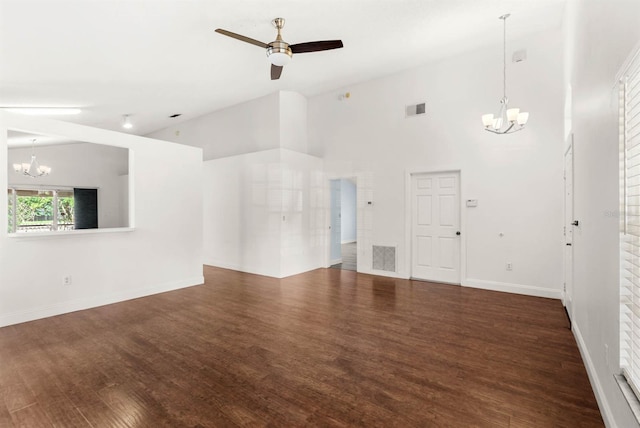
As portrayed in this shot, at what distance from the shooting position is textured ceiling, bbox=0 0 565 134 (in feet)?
10.9

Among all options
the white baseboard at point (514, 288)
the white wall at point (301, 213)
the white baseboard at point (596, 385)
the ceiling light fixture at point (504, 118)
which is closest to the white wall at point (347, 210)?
the white wall at point (301, 213)

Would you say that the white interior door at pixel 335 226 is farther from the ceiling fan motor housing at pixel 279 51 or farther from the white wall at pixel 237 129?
the ceiling fan motor housing at pixel 279 51

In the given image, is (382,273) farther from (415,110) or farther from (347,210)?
(347,210)

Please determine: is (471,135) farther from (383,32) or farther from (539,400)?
(539,400)

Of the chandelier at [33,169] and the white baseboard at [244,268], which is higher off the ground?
the chandelier at [33,169]

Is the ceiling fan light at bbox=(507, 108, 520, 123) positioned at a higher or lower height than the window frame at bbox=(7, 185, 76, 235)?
higher

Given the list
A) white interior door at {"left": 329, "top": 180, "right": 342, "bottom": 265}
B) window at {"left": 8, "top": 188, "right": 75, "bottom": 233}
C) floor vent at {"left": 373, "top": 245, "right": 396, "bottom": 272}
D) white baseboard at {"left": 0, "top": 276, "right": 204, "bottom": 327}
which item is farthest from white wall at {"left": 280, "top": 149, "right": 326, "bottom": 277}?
window at {"left": 8, "top": 188, "right": 75, "bottom": 233}

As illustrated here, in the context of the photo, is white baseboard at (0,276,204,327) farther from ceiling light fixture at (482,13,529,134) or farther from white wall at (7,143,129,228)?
ceiling light fixture at (482,13,529,134)

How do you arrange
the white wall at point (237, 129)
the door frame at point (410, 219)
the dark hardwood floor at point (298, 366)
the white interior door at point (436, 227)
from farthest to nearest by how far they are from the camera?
1. the white wall at point (237, 129)
2. the white interior door at point (436, 227)
3. the door frame at point (410, 219)
4. the dark hardwood floor at point (298, 366)

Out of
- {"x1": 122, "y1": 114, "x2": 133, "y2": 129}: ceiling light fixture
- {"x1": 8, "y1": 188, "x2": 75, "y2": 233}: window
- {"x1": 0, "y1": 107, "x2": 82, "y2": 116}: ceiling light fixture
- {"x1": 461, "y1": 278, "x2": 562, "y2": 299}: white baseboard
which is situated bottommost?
{"x1": 461, "y1": 278, "x2": 562, "y2": 299}: white baseboard

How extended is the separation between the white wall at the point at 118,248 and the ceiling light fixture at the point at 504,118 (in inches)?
187

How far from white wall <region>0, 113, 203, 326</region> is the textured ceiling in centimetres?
104

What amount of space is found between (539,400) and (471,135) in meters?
4.06

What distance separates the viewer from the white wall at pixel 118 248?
347 cm
